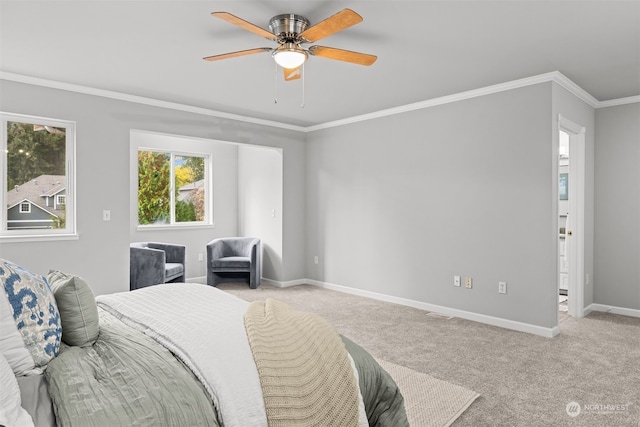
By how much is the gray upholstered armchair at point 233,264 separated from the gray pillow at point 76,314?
13.6ft

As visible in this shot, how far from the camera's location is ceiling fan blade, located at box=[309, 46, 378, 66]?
2.73 metres

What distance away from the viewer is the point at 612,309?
181 inches

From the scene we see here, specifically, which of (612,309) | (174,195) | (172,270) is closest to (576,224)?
(612,309)

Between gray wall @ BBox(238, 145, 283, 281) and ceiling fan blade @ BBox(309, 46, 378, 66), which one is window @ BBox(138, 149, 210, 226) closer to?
gray wall @ BBox(238, 145, 283, 281)

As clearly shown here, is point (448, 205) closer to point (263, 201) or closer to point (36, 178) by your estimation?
point (263, 201)

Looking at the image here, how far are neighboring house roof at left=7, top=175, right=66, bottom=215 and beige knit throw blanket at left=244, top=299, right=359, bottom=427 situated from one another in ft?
10.8

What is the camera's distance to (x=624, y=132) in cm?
450

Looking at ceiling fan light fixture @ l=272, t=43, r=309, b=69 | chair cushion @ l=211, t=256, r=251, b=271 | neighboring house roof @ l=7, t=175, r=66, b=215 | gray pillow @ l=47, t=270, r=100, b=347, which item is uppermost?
ceiling fan light fixture @ l=272, t=43, r=309, b=69

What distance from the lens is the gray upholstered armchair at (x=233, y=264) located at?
598 cm

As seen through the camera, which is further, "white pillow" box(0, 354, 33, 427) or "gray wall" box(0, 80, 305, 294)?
"gray wall" box(0, 80, 305, 294)

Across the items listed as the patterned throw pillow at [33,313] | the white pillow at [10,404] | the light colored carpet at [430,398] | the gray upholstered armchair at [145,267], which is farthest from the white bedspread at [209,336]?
the gray upholstered armchair at [145,267]

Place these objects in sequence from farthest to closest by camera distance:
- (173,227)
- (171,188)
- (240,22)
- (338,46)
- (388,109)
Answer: (171,188), (173,227), (388,109), (338,46), (240,22)

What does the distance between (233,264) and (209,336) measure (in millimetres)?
4388

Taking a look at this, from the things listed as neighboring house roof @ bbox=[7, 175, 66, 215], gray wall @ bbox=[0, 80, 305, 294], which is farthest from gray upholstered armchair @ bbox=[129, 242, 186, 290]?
neighboring house roof @ bbox=[7, 175, 66, 215]
